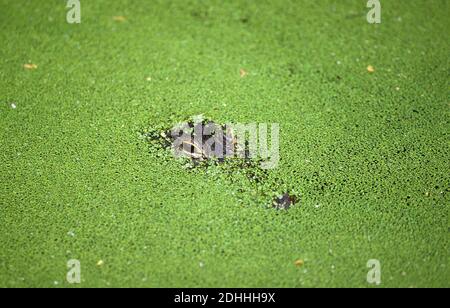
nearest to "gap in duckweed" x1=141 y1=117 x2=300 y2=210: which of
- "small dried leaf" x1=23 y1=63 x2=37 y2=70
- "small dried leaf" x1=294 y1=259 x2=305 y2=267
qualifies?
"small dried leaf" x1=294 y1=259 x2=305 y2=267

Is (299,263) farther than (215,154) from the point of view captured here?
No

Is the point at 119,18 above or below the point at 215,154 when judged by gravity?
above

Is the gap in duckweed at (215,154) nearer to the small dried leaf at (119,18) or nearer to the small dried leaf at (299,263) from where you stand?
the small dried leaf at (299,263)

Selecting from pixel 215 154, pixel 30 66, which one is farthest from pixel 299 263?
pixel 30 66

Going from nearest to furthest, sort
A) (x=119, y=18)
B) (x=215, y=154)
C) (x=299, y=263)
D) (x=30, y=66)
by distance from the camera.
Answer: (x=299, y=263) < (x=215, y=154) < (x=30, y=66) < (x=119, y=18)

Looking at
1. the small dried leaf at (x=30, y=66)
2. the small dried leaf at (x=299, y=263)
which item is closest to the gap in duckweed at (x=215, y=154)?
the small dried leaf at (x=299, y=263)

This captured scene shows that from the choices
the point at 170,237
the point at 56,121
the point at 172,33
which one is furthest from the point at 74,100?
the point at 170,237

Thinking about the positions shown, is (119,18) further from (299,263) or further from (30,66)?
(299,263)

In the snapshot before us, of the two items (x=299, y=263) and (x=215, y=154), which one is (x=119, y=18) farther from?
(x=299, y=263)

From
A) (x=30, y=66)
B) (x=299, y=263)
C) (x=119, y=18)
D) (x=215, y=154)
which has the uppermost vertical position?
(x=119, y=18)

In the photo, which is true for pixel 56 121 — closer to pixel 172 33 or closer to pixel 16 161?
pixel 16 161

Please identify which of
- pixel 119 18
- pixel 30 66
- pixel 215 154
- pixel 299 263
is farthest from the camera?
pixel 119 18
